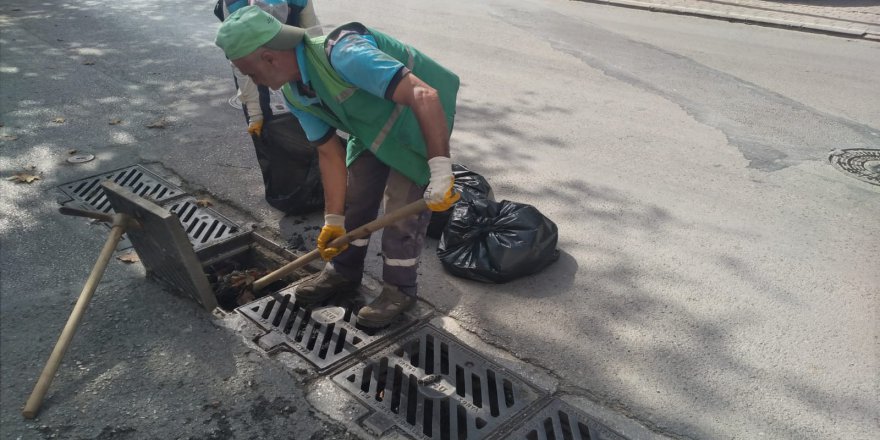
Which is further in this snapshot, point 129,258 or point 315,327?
point 129,258

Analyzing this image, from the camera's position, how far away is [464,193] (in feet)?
12.9

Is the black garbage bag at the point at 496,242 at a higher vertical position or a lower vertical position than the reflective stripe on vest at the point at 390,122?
lower

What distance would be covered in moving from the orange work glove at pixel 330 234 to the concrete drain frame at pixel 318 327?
275mm

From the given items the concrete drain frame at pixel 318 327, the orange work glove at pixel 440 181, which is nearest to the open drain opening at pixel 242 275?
the concrete drain frame at pixel 318 327

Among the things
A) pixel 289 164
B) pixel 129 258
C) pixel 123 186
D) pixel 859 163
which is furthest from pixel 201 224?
pixel 859 163

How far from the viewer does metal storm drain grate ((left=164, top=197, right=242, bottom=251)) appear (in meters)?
3.85

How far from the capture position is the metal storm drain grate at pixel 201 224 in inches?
151

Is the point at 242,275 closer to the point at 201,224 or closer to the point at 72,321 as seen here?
the point at 201,224

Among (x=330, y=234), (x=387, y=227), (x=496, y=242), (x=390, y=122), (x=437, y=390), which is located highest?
(x=390, y=122)

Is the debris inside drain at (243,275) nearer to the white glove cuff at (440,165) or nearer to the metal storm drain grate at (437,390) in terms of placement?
the metal storm drain grate at (437,390)

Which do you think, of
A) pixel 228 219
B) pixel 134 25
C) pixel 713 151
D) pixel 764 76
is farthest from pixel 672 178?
pixel 134 25

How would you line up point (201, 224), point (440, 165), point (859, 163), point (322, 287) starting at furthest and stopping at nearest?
point (859, 163) < point (201, 224) < point (322, 287) < point (440, 165)

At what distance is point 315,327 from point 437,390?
74 centimetres

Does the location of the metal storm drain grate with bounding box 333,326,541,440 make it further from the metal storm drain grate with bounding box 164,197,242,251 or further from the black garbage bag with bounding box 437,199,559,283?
the metal storm drain grate with bounding box 164,197,242,251
